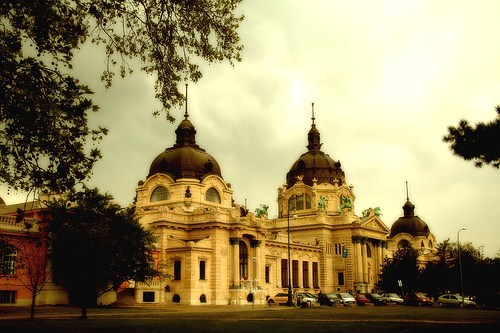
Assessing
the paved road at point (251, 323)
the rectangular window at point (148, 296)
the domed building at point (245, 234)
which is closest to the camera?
the paved road at point (251, 323)

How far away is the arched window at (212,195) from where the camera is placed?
7232 centimetres

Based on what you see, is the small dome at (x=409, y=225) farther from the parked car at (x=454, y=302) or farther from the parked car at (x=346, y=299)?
the parked car at (x=346, y=299)

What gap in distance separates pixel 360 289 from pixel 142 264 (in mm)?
47280

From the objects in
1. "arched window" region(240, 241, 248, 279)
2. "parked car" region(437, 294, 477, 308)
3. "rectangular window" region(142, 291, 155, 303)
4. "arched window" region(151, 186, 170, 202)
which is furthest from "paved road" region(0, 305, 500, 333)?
"parked car" region(437, 294, 477, 308)

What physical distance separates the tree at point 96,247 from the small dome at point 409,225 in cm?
8059

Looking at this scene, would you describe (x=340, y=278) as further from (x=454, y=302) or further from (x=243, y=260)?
(x=243, y=260)

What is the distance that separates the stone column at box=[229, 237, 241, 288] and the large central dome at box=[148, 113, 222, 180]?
10.5m

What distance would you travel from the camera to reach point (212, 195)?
240 ft

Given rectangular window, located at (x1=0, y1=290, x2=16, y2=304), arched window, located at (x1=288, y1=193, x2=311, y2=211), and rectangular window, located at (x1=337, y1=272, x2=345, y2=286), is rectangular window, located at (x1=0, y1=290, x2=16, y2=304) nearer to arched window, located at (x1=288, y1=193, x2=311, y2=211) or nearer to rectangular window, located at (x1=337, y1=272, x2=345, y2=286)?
rectangular window, located at (x1=337, y1=272, x2=345, y2=286)

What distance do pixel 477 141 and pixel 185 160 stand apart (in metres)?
51.4

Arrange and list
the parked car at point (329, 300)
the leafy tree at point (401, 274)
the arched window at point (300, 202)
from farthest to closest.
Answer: the arched window at point (300, 202) < the leafy tree at point (401, 274) < the parked car at point (329, 300)

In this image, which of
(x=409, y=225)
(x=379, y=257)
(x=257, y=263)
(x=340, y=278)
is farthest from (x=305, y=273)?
(x=409, y=225)

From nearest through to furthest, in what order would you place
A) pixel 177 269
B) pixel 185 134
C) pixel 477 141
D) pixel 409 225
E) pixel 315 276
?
1. pixel 477 141
2. pixel 177 269
3. pixel 185 134
4. pixel 315 276
5. pixel 409 225

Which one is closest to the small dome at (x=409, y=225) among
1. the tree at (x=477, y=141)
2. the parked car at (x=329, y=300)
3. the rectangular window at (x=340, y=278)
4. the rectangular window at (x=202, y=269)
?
the rectangular window at (x=340, y=278)
